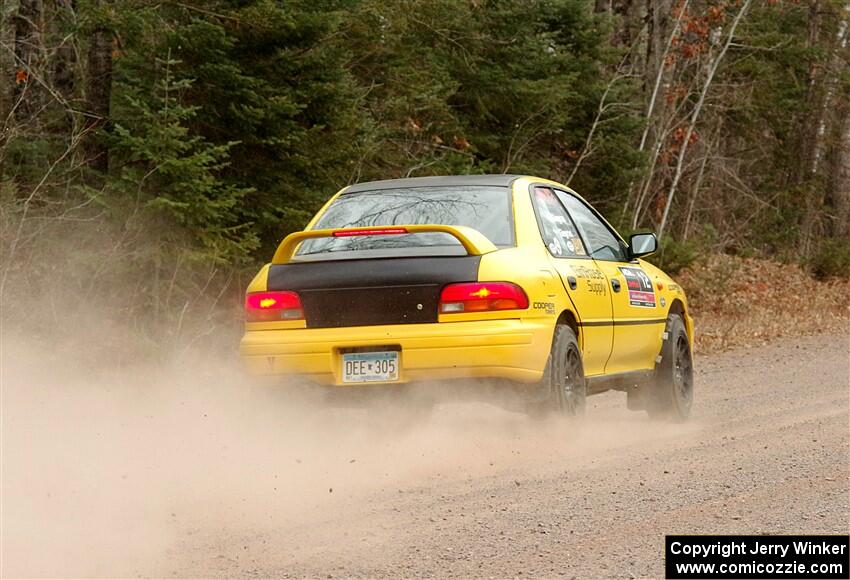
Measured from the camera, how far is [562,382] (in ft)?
24.3

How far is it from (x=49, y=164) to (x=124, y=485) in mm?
8296

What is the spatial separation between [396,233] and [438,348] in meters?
0.81

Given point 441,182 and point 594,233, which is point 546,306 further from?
point 594,233

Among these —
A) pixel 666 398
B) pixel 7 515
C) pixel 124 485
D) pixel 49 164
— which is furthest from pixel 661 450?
pixel 49 164

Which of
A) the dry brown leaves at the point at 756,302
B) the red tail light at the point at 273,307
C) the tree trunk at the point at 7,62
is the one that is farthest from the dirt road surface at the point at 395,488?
the tree trunk at the point at 7,62

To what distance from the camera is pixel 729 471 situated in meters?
6.81

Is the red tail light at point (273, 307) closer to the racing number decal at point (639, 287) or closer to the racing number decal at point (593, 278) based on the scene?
the racing number decal at point (593, 278)

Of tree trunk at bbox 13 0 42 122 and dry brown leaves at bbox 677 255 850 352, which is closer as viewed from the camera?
tree trunk at bbox 13 0 42 122

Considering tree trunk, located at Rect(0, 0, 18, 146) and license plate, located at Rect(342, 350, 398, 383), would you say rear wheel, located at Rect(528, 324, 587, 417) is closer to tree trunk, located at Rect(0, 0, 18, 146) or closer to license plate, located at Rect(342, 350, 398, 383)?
license plate, located at Rect(342, 350, 398, 383)

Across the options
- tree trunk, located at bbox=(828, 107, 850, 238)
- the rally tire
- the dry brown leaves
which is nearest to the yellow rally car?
the rally tire

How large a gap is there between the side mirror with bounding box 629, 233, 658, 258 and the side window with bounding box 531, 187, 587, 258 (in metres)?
0.60

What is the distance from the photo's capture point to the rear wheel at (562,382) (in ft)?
23.8

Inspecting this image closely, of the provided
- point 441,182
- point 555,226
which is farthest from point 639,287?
point 441,182

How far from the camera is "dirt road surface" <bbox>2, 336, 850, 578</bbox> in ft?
16.5
